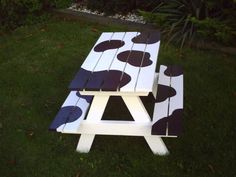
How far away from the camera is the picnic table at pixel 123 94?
347 cm

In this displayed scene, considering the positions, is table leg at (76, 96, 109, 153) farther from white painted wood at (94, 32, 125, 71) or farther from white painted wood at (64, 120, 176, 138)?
white painted wood at (94, 32, 125, 71)

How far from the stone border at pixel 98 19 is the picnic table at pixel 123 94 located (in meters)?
2.28

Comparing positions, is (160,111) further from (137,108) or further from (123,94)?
(123,94)

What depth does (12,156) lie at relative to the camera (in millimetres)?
4039

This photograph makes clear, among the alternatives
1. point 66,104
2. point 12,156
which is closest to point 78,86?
point 66,104

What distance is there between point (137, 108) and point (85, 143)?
69cm

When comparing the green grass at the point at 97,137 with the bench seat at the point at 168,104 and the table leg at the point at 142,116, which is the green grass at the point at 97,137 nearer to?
the table leg at the point at 142,116

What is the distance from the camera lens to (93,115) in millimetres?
3764

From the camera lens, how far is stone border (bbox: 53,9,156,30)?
650 centimetres

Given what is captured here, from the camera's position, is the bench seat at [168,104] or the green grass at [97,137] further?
the green grass at [97,137]

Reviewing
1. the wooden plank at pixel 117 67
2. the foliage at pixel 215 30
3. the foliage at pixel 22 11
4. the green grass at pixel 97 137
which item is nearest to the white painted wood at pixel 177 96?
the green grass at pixel 97 137

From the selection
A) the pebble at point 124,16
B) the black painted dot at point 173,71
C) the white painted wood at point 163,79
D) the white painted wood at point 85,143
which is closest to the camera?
the white painted wood at point 85,143

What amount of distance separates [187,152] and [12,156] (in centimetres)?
184

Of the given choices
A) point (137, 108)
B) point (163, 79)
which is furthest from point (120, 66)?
point (163, 79)
